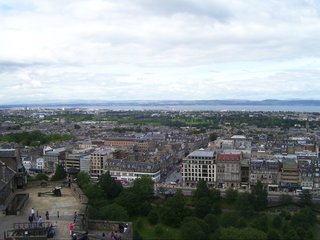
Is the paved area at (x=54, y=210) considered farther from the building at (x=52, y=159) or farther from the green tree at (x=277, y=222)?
the building at (x=52, y=159)

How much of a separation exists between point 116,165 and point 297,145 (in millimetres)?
37669

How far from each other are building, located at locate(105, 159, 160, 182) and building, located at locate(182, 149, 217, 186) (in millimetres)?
4184

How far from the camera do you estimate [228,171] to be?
66500mm

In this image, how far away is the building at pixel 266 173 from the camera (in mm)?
63500

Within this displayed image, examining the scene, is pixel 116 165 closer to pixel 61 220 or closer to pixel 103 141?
pixel 103 141

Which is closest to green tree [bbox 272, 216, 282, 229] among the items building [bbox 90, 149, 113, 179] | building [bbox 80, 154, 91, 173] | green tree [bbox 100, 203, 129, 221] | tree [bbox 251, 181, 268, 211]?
tree [bbox 251, 181, 268, 211]

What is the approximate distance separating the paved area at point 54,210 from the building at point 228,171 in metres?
46.3

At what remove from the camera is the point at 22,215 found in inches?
680

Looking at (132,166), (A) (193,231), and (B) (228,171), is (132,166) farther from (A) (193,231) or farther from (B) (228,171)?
(A) (193,231)

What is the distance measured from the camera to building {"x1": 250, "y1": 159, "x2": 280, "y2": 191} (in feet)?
208

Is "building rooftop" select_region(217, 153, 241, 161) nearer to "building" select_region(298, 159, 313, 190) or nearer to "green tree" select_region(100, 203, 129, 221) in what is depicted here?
"building" select_region(298, 159, 313, 190)

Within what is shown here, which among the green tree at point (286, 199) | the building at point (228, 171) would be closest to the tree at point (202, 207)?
the green tree at point (286, 199)

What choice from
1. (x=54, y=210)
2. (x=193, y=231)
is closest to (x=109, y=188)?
(x=193, y=231)

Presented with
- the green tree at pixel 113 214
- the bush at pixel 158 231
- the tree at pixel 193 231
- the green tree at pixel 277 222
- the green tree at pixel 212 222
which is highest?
the green tree at pixel 113 214
